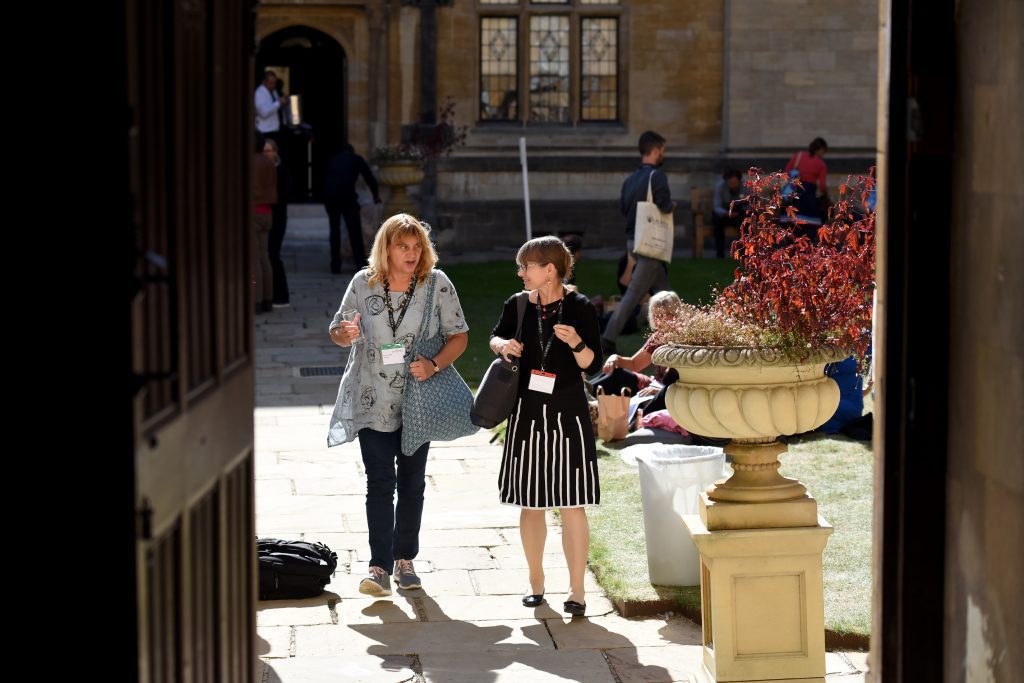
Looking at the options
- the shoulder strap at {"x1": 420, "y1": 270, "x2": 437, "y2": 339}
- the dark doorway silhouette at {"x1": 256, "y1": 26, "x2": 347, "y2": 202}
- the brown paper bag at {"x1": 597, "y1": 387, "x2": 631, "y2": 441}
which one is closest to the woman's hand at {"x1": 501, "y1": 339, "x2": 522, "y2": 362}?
the shoulder strap at {"x1": 420, "y1": 270, "x2": 437, "y2": 339}

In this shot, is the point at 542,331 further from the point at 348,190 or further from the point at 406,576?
the point at 348,190

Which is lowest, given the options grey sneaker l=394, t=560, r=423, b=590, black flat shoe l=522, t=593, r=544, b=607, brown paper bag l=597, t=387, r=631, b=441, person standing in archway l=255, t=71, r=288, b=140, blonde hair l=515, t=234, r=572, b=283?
black flat shoe l=522, t=593, r=544, b=607

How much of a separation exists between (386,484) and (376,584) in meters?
0.42

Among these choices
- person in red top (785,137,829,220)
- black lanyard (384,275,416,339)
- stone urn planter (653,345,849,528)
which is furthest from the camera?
person in red top (785,137,829,220)

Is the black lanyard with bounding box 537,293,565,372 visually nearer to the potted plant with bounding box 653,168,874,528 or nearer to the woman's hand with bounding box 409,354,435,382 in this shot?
the woman's hand with bounding box 409,354,435,382

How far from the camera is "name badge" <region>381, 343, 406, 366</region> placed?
6398mm

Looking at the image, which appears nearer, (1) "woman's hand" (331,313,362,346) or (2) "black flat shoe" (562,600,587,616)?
(2) "black flat shoe" (562,600,587,616)

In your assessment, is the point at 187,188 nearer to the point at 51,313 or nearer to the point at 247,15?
the point at 51,313

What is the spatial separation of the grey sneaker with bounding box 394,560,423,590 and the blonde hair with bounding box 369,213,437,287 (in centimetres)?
121

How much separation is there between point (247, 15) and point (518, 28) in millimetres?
18865

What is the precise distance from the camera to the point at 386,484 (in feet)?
21.3

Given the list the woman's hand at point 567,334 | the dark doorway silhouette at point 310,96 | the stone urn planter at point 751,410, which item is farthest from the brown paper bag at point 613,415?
the dark doorway silhouette at point 310,96

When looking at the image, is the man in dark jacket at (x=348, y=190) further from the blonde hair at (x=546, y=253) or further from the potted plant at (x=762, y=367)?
the potted plant at (x=762, y=367)

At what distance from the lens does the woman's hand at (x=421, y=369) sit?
6332 millimetres
